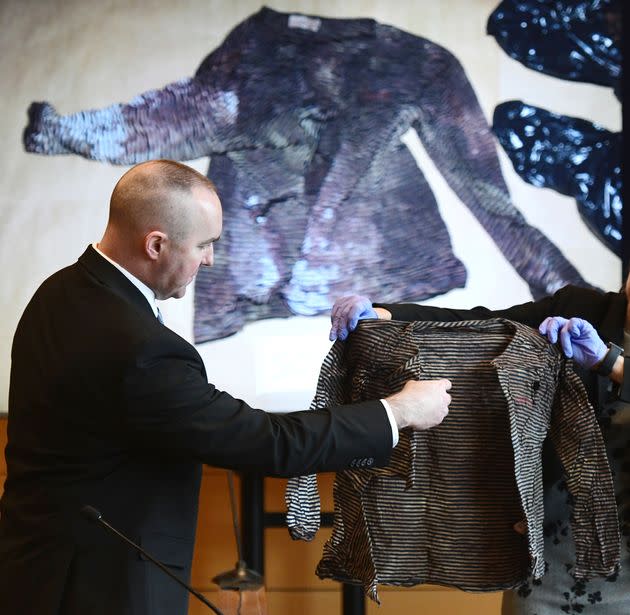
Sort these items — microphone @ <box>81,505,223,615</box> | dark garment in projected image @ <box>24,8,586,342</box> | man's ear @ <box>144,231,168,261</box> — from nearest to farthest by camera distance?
microphone @ <box>81,505,223,615</box> → man's ear @ <box>144,231,168,261</box> → dark garment in projected image @ <box>24,8,586,342</box>

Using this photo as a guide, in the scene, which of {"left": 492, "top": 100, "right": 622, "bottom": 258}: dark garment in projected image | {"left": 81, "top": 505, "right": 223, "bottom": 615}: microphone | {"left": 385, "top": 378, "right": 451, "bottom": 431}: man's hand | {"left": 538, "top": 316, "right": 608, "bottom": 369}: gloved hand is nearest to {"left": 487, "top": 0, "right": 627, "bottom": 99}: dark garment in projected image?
{"left": 492, "top": 100, "right": 622, "bottom": 258}: dark garment in projected image

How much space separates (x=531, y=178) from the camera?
342 centimetres

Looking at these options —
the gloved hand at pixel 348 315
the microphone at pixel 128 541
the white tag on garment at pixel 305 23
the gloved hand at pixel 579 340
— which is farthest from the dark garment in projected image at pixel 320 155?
the microphone at pixel 128 541

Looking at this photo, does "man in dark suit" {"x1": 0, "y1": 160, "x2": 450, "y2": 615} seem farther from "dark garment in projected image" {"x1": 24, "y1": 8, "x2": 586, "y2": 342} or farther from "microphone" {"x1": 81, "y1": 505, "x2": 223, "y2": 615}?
"dark garment in projected image" {"x1": 24, "y1": 8, "x2": 586, "y2": 342}

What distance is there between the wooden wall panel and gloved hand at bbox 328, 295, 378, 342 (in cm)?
134

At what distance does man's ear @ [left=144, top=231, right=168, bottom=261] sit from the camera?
201 centimetres

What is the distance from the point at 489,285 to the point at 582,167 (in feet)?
1.77

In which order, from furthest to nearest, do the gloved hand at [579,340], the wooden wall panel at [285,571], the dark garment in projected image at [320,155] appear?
the wooden wall panel at [285,571] → the dark garment in projected image at [320,155] → the gloved hand at [579,340]

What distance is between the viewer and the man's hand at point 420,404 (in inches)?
81.6

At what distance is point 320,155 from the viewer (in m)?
3.39

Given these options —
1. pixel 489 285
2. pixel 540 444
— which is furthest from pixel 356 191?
pixel 540 444

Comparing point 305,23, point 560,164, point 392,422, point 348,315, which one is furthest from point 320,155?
point 392,422

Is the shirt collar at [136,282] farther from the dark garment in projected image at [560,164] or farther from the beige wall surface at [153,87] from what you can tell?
the dark garment in projected image at [560,164]

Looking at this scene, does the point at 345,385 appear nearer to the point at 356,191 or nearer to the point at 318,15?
the point at 356,191
